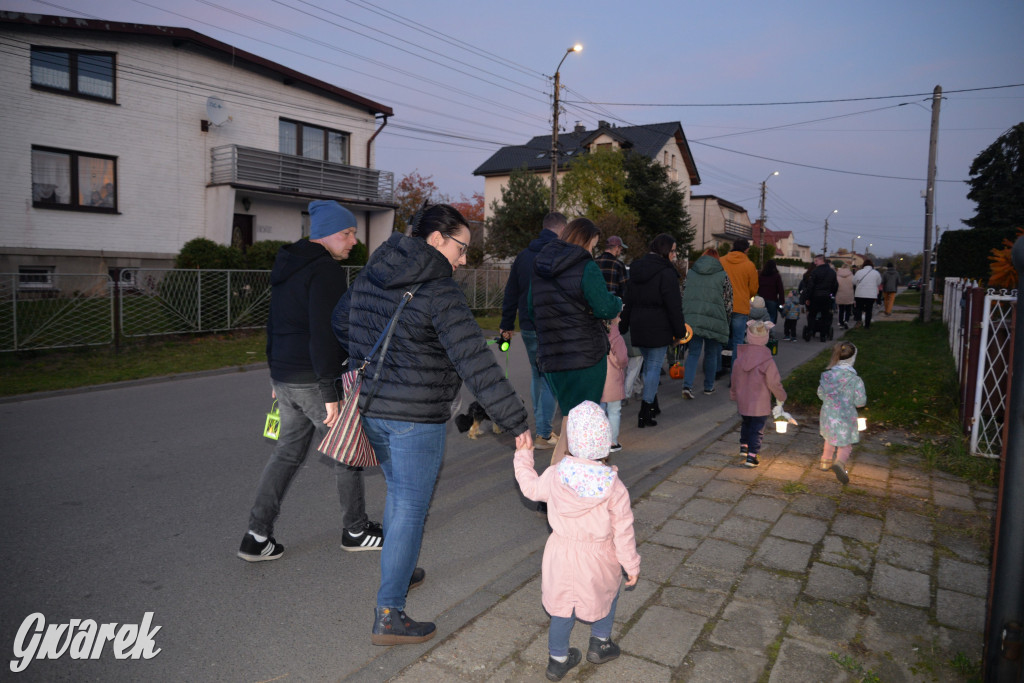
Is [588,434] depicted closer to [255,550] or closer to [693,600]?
[693,600]

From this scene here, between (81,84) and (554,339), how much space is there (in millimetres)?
20991

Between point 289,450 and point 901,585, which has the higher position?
point 289,450

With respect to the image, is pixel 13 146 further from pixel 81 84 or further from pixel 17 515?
pixel 17 515

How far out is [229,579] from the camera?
3785 millimetres

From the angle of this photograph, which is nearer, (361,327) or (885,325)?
(361,327)

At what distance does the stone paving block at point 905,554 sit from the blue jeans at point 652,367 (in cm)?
334

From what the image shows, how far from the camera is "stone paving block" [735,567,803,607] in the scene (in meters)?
3.54

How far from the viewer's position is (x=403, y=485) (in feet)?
9.89

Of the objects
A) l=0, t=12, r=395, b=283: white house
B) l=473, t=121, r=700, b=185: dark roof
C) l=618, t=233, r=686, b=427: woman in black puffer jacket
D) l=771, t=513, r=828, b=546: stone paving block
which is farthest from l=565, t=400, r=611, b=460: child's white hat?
l=473, t=121, r=700, b=185: dark roof

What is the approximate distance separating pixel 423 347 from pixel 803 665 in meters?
2.09

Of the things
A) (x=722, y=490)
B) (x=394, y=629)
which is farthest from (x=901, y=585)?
(x=394, y=629)

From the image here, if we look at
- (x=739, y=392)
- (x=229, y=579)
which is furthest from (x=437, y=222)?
(x=739, y=392)

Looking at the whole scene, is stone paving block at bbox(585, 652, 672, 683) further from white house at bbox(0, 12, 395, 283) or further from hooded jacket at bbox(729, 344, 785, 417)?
white house at bbox(0, 12, 395, 283)

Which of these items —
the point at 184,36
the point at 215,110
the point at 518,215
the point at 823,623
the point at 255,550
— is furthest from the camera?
the point at 518,215
